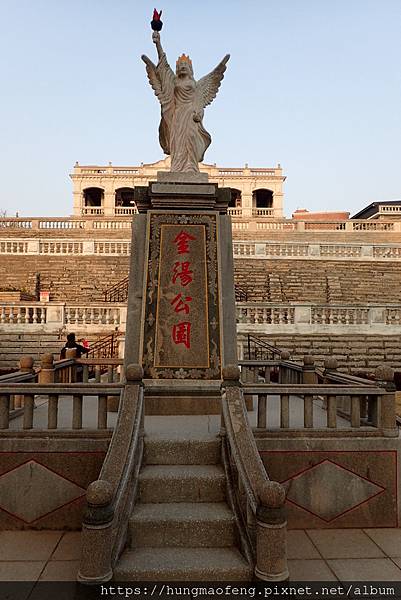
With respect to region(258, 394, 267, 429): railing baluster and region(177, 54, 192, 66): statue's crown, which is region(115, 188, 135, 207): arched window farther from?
region(258, 394, 267, 429): railing baluster

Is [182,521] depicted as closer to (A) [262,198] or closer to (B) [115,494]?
(B) [115,494]

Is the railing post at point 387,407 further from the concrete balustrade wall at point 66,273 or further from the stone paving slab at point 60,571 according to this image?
the concrete balustrade wall at point 66,273

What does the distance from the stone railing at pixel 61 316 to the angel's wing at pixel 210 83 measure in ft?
34.7

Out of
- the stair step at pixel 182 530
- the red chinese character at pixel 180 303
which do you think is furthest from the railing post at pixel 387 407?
the red chinese character at pixel 180 303

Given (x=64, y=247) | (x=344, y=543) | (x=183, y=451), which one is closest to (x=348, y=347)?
(x=344, y=543)

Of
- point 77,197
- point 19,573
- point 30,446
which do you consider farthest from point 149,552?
point 77,197

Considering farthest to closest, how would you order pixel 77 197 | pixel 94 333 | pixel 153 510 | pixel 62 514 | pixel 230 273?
pixel 77 197 → pixel 94 333 → pixel 230 273 → pixel 62 514 → pixel 153 510

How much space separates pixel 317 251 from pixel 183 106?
21.1m

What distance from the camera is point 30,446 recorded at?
5.36 meters

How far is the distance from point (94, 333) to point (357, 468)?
13799mm

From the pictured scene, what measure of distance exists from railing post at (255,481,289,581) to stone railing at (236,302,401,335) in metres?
14.5

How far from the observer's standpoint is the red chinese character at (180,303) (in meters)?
7.43

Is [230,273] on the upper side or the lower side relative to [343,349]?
upper

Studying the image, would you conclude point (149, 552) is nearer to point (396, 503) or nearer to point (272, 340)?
point (396, 503)
